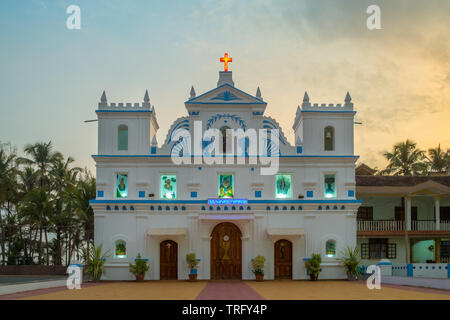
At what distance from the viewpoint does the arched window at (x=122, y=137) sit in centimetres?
3069

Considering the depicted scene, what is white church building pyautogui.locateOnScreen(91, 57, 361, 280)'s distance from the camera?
2995cm

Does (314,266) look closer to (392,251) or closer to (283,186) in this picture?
(283,186)

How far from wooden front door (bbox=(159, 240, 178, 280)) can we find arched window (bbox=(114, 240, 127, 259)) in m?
2.00

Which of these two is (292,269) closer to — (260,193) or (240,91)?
(260,193)

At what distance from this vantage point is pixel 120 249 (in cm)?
3006

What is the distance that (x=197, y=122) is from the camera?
30656mm

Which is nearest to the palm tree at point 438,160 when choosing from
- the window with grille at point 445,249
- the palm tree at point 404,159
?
the palm tree at point 404,159

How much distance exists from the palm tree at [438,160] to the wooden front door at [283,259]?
28968mm

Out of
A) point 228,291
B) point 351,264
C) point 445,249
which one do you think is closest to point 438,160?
point 445,249

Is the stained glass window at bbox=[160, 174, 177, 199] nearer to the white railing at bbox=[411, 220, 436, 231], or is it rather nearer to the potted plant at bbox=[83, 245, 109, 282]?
the potted plant at bbox=[83, 245, 109, 282]

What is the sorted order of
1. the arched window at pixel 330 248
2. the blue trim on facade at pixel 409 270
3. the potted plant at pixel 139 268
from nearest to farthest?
the blue trim on facade at pixel 409 270, the potted plant at pixel 139 268, the arched window at pixel 330 248

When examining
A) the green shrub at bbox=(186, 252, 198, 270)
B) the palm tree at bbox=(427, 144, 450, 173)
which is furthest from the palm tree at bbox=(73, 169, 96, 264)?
the palm tree at bbox=(427, 144, 450, 173)

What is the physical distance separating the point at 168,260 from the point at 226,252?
10.8 ft

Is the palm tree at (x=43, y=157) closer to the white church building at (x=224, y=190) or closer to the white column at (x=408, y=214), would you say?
the white church building at (x=224, y=190)
